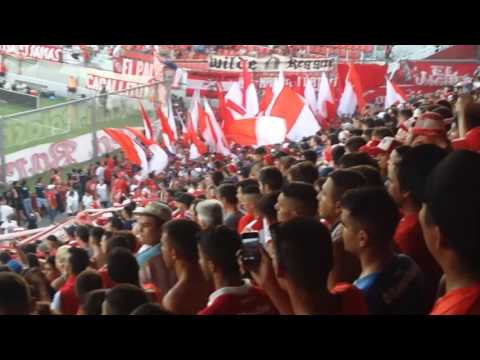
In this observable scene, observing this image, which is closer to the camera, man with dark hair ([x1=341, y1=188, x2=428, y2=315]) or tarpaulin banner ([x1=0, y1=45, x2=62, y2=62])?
man with dark hair ([x1=341, y1=188, x2=428, y2=315])

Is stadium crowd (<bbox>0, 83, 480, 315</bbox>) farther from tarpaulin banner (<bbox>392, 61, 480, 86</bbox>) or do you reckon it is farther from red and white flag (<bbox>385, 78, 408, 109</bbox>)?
tarpaulin banner (<bbox>392, 61, 480, 86</bbox>)

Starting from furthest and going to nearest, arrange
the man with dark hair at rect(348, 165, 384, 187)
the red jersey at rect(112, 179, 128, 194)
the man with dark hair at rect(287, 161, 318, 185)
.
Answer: the red jersey at rect(112, 179, 128, 194) → the man with dark hair at rect(287, 161, 318, 185) → the man with dark hair at rect(348, 165, 384, 187)

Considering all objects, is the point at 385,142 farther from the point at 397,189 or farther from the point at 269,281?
the point at 269,281

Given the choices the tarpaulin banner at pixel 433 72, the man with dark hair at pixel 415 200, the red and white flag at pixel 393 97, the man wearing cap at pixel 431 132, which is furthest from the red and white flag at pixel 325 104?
the man with dark hair at pixel 415 200

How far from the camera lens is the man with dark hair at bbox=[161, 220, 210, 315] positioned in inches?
76.0

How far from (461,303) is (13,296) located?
107 centimetres

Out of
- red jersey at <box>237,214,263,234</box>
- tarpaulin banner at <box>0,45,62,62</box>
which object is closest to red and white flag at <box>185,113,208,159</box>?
red jersey at <box>237,214,263,234</box>

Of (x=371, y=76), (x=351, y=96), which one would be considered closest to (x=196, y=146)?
(x=351, y=96)

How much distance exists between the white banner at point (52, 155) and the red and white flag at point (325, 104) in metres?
3.41

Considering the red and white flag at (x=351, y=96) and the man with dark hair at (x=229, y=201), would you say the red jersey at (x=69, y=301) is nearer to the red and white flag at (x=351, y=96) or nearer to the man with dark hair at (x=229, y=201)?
the man with dark hair at (x=229, y=201)

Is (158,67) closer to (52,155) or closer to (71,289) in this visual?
(52,155)

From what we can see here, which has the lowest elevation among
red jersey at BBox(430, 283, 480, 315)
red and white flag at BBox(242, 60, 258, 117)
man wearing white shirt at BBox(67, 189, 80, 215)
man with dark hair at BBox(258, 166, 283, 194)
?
man wearing white shirt at BBox(67, 189, 80, 215)

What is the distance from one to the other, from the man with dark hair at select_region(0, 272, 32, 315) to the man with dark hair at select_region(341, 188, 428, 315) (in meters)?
0.76
